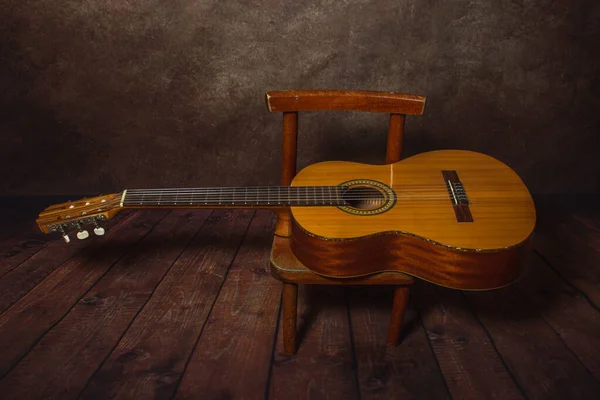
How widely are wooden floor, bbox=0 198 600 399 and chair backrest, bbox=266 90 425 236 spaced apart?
1.34 feet

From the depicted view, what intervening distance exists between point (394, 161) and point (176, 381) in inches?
38.7

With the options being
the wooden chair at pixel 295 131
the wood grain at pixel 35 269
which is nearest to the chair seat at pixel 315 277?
the wooden chair at pixel 295 131

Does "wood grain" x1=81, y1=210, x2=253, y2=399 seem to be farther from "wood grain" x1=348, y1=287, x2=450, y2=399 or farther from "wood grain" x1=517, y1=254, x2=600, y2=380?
"wood grain" x1=517, y1=254, x2=600, y2=380

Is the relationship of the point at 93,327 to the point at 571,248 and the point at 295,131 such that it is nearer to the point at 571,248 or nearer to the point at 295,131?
the point at 295,131

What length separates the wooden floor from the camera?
1.38m

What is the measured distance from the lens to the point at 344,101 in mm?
1543

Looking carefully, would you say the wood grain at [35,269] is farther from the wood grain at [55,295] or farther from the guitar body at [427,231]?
the guitar body at [427,231]

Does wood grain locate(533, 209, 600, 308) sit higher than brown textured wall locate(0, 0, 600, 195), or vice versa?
brown textured wall locate(0, 0, 600, 195)

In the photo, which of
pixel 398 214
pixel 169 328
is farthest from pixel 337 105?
pixel 169 328

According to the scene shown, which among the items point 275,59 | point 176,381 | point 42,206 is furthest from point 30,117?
point 176,381

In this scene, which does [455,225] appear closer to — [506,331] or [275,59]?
[506,331]

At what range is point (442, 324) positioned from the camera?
165 centimetres

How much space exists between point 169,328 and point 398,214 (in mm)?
881

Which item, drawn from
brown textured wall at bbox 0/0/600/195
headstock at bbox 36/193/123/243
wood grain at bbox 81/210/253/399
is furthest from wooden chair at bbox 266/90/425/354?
brown textured wall at bbox 0/0/600/195
